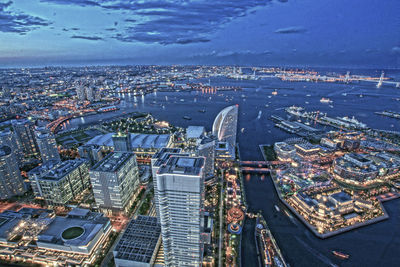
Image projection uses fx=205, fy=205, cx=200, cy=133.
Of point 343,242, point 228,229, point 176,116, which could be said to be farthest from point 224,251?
point 176,116

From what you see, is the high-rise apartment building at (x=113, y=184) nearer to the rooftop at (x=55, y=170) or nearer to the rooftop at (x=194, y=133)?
the rooftop at (x=55, y=170)

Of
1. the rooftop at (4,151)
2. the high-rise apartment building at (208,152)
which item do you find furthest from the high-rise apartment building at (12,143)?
the high-rise apartment building at (208,152)

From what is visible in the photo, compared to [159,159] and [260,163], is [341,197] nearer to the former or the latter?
[260,163]

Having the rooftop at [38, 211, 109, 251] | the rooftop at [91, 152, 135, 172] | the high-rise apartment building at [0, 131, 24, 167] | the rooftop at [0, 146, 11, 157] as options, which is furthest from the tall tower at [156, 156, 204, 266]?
the high-rise apartment building at [0, 131, 24, 167]

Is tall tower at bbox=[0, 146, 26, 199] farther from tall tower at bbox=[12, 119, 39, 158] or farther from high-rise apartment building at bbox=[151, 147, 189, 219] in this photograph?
high-rise apartment building at bbox=[151, 147, 189, 219]

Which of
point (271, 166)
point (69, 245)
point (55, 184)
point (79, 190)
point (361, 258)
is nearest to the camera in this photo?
point (69, 245)

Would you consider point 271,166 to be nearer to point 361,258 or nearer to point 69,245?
point 361,258
